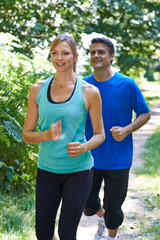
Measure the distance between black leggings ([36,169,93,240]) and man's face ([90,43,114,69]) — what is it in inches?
46.2

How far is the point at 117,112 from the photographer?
3.48 metres

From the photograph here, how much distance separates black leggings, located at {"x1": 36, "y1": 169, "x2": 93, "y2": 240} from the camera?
2717 mm

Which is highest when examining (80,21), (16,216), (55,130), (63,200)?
(80,21)

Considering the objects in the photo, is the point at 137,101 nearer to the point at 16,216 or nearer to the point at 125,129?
the point at 125,129

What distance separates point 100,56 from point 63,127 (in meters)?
1.15

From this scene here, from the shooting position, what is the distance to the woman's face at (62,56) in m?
2.71

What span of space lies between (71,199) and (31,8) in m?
6.91

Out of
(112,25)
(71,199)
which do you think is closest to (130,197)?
(71,199)

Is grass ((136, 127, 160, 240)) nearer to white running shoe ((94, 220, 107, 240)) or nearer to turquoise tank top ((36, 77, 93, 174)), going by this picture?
white running shoe ((94, 220, 107, 240))

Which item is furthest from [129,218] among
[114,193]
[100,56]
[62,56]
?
[62,56]

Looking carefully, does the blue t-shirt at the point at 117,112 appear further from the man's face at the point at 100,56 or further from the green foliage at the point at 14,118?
the green foliage at the point at 14,118

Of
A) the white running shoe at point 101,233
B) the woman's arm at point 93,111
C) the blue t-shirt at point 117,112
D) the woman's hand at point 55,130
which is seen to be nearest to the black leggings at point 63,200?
the woman's arm at point 93,111

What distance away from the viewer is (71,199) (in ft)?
8.91

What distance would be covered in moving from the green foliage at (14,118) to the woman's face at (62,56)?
184cm
